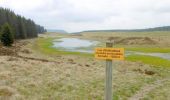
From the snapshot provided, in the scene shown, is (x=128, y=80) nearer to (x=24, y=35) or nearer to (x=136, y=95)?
(x=136, y=95)

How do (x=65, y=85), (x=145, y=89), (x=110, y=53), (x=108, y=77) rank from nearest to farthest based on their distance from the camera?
(x=110, y=53) < (x=108, y=77) < (x=65, y=85) < (x=145, y=89)

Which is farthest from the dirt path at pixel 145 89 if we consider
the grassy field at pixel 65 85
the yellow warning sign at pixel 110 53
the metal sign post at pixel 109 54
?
the yellow warning sign at pixel 110 53

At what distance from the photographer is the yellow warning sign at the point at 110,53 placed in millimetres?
9352

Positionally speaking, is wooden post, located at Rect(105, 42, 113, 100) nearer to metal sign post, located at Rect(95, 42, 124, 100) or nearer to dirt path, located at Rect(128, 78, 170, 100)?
metal sign post, located at Rect(95, 42, 124, 100)

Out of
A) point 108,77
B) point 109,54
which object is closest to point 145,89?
point 108,77

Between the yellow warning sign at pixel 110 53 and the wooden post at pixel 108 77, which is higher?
the yellow warning sign at pixel 110 53

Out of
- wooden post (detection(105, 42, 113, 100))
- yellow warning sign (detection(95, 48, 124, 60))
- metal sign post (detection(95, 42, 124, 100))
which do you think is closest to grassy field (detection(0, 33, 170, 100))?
wooden post (detection(105, 42, 113, 100))

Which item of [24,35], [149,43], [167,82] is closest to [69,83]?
[167,82]

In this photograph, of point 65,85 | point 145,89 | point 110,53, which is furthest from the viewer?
point 145,89

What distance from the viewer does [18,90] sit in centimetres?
1529

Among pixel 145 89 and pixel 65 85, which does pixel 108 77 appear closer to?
pixel 65 85

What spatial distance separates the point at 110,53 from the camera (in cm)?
952

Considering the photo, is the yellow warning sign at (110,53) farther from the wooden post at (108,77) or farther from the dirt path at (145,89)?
the dirt path at (145,89)

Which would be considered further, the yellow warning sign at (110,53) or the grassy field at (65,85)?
the grassy field at (65,85)
